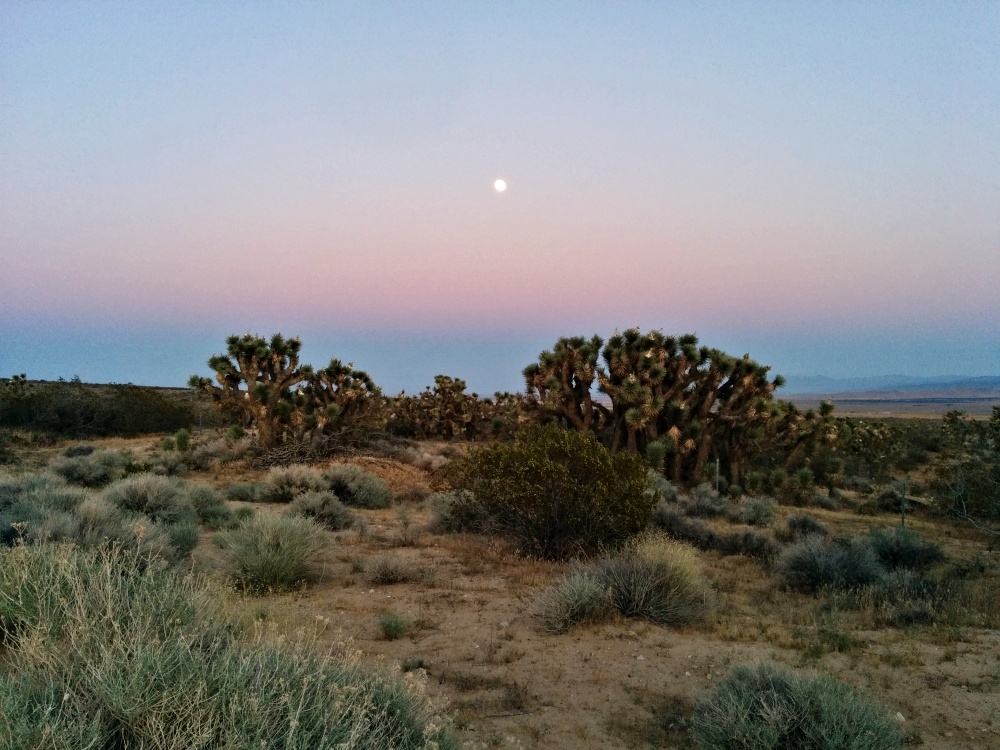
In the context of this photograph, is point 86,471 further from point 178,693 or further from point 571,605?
point 178,693

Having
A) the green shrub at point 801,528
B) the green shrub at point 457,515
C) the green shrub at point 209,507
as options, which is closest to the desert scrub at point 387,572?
the green shrub at point 457,515

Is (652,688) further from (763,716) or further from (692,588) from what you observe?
(692,588)

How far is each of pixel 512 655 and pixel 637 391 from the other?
15.0 metres

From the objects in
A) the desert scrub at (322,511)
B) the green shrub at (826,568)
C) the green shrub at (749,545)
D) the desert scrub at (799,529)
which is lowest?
the desert scrub at (799,529)

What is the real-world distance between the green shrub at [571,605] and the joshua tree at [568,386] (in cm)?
1440

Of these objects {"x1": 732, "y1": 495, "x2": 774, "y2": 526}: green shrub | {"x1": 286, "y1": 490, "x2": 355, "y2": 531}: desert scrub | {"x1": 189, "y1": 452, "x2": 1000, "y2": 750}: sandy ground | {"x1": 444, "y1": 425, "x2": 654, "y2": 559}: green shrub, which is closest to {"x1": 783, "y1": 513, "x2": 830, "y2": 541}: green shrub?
{"x1": 732, "y1": 495, "x2": 774, "y2": 526}: green shrub

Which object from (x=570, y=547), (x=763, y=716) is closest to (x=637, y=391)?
(x=570, y=547)

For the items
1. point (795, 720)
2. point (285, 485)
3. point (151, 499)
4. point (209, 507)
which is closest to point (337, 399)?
point (285, 485)

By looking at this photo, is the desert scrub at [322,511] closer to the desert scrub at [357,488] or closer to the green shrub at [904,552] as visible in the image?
the desert scrub at [357,488]

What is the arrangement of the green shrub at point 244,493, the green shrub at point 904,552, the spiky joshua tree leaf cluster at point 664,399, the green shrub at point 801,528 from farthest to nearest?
the spiky joshua tree leaf cluster at point 664,399, the green shrub at point 244,493, the green shrub at point 801,528, the green shrub at point 904,552

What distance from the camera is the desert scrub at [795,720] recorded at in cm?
467

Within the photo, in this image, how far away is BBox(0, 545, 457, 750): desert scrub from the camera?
2902 mm

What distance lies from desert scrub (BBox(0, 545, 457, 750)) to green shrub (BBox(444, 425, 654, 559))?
7.06 m

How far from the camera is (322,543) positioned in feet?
34.6
